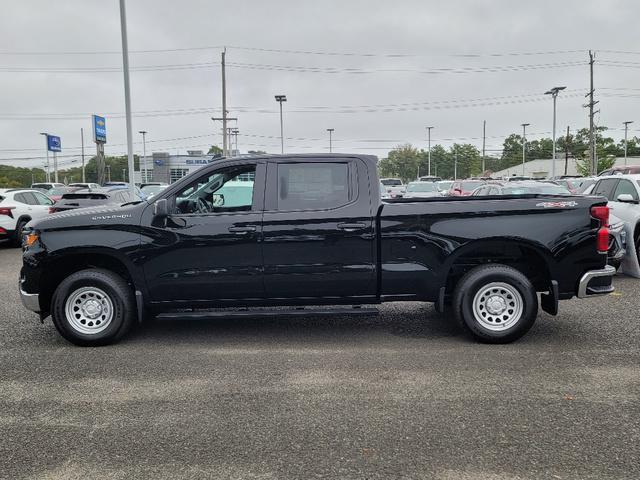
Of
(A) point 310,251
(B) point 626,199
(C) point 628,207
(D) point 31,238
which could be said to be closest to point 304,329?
(A) point 310,251

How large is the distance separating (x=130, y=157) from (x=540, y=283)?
15.7 meters

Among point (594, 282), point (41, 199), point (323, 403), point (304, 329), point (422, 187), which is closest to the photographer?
point (323, 403)

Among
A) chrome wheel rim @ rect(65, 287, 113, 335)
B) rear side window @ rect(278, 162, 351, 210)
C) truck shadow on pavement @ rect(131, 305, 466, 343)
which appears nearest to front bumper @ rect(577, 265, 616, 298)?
truck shadow on pavement @ rect(131, 305, 466, 343)

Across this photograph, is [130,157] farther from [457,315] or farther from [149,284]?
[457,315]

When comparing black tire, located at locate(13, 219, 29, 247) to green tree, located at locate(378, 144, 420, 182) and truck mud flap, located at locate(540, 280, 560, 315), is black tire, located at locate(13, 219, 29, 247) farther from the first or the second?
green tree, located at locate(378, 144, 420, 182)

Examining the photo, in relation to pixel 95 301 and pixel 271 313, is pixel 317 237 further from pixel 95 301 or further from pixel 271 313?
pixel 95 301

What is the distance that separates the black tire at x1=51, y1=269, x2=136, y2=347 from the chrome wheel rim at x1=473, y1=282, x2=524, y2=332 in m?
3.66

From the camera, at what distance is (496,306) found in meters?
5.54

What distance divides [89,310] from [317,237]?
253cm

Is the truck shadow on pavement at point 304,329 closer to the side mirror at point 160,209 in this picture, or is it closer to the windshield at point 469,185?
the side mirror at point 160,209

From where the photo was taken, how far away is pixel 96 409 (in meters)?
4.03

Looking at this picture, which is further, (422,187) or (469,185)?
(422,187)

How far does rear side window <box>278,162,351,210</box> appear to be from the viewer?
556cm

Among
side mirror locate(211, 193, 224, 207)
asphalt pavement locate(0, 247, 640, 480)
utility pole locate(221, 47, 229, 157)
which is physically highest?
utility pole locate(221, 47, 229, 157)
